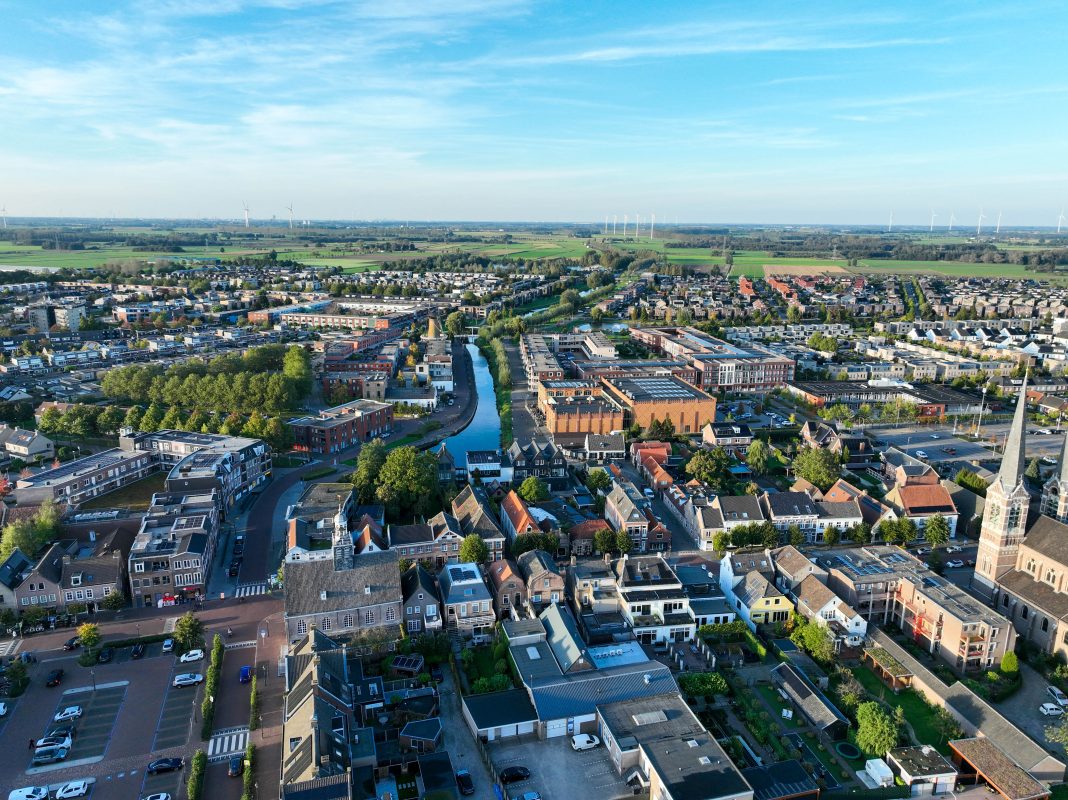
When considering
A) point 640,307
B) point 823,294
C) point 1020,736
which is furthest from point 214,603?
point 823,294

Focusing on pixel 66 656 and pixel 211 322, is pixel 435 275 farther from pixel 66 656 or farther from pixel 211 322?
pixel 66 656

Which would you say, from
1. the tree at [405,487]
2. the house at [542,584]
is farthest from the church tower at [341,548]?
the tree at [405,487]

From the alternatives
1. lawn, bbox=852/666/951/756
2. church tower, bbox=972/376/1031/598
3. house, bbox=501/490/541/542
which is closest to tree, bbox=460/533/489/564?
house, bbox=501/490/541/542

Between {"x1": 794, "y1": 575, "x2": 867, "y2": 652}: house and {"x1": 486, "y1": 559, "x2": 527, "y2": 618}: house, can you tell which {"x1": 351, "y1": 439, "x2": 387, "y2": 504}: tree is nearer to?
{"x1": 486, "y1": 559, "x2": 527, "y2": 618}: house

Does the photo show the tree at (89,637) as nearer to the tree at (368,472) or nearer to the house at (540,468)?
the tree at (368,472)

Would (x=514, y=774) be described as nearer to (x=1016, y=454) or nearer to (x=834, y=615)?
(x=834, y=615)

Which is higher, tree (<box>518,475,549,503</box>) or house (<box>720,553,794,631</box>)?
tree (<box>518,475,549,503</box>)
